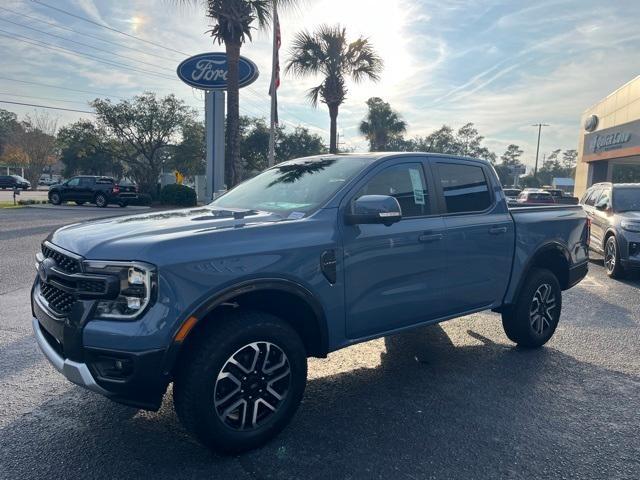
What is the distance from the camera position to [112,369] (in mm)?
2523

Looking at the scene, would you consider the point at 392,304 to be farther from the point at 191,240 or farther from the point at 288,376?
the point at 191,240

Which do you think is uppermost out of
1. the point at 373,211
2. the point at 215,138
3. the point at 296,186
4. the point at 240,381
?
the point at 215,138

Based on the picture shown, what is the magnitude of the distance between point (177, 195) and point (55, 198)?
262 inches

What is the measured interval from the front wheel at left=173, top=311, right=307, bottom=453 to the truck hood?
0.57 m

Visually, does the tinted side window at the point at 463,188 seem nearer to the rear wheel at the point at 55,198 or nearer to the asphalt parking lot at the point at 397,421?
the asphalt parking lot at the point at 397,421

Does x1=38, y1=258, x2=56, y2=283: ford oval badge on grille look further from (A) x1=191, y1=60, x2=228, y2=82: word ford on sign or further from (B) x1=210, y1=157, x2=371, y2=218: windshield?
(A) x1=191, y1=60, x2=228, y2=82: word ford on sign

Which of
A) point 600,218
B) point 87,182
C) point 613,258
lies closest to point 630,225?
point 613,258

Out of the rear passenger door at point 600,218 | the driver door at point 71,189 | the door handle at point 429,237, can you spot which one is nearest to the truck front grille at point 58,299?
the door handle at point 429,237

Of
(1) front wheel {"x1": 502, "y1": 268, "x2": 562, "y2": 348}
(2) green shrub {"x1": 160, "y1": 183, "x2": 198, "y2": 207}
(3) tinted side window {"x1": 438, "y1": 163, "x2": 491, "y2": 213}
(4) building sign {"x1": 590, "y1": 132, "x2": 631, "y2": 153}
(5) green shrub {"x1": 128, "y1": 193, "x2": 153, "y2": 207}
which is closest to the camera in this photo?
(3) tinted side window {"x1": 438, "y1": 163, "x2": 491, "y2": 213}

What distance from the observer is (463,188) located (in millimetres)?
4398

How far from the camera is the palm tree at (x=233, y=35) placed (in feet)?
50.7

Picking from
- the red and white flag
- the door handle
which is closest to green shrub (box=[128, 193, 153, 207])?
the red and white flag

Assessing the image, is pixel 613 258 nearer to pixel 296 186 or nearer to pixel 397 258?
pixel 397 258

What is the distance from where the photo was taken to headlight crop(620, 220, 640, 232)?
27.5ft
